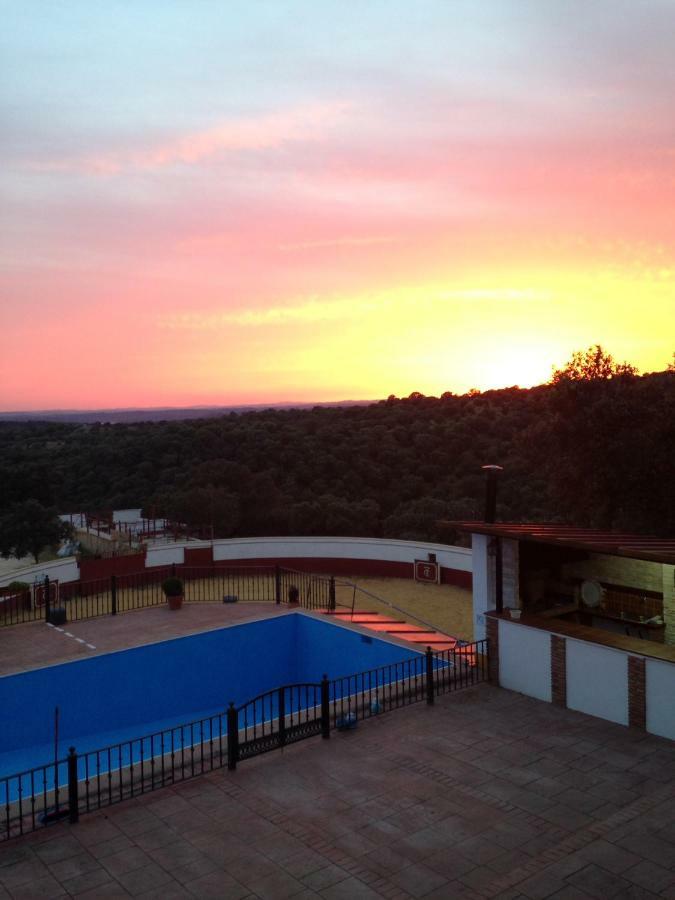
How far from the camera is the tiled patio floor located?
7738 mm

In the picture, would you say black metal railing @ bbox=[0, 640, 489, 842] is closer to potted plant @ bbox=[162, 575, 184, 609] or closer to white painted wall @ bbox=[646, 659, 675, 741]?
white painted wall @ bbox=[646, 659, 675, 741]

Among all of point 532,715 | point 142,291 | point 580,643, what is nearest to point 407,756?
point 532,715

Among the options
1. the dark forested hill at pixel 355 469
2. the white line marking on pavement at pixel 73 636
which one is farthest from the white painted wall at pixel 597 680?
the white line marking on pavement at pixel 73 636

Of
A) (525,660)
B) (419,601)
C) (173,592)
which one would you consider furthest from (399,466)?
(525,660)

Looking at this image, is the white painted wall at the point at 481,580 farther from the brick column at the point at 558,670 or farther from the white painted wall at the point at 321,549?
the white painted wall at the point at 321,549

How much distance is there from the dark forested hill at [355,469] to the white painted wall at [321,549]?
5.69 metres

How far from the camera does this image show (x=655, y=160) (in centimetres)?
2061

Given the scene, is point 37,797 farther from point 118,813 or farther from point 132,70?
point 132,70

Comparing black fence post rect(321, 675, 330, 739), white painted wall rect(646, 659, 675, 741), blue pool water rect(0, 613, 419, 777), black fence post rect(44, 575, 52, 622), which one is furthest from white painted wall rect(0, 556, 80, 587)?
white painted wall rect(646, 659, 675, 741)

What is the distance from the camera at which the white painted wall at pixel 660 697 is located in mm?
11336

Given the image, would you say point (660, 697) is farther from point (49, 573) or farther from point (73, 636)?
point (49, 573)

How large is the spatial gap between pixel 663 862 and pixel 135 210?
23188 millimetres

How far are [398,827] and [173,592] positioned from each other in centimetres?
1316

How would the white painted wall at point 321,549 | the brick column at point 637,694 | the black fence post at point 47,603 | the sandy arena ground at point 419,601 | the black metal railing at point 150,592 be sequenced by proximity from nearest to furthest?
the brick column at point 637,694
the black fence post at point 47,603
the black metal railing at point 150,592
the sandy arena ground at point 419,601
the white painted wall at point 321,549
